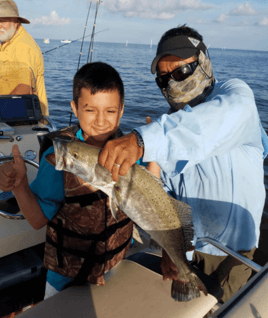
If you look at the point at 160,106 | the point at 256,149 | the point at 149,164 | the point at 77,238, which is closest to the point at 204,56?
the point at 256,149

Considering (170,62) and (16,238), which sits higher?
(170,62)

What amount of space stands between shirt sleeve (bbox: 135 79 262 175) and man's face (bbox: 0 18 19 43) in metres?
4.56

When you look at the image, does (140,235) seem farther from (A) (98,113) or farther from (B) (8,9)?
(B) (8,9)

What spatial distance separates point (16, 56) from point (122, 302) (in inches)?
185

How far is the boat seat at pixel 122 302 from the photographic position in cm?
191

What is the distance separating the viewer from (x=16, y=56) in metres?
4.89

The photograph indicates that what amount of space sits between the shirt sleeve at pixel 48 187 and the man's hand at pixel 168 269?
1.06m

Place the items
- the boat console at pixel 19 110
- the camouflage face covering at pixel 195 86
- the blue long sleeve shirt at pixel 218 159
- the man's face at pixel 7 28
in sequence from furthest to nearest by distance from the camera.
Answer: the man's face at pixel 7 28
the boat console at pixel 19 110
the camouflage face covering at pixel 195 86
the blue long sleeve shirt at pixel 218 159

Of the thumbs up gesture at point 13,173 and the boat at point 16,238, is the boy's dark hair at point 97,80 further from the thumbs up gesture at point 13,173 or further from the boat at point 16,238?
the boat at point 16,238

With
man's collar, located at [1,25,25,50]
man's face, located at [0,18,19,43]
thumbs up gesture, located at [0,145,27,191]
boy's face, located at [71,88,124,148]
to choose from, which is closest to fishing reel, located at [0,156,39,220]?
thumbs up gesture, located at [0,145,27,191]

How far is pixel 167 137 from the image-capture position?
1.58 meters

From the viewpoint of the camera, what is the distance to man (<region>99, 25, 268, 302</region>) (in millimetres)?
1605

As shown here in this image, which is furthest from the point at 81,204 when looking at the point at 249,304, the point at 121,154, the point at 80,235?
the point at 249,304

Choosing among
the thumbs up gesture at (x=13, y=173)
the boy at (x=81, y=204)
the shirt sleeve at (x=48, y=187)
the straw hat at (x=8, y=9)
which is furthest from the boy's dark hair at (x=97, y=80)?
the straw hat at (x=8, y=9)
